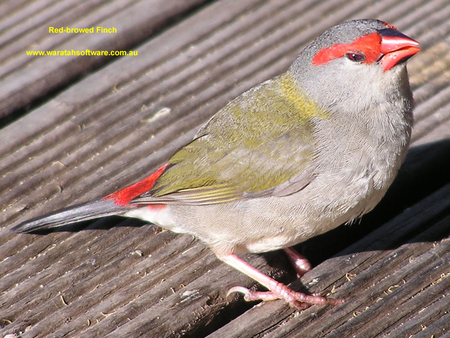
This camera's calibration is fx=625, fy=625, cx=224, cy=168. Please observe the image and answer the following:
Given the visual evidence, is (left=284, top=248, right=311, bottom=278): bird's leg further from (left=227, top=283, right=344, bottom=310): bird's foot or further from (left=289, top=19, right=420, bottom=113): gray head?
(left=289, top=19, right=420, bottom=113): gray head

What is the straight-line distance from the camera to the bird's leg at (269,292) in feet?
8.34

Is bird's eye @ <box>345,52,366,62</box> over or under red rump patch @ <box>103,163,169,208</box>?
over

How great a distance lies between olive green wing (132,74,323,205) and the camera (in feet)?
10.1

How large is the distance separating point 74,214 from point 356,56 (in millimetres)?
1559

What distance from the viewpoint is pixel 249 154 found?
3.13m

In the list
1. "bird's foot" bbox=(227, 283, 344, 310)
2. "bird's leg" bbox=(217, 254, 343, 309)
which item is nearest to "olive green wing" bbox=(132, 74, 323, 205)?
"bird's leg" bbox=(217, 254, 343, 309)

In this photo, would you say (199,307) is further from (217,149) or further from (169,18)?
(169,18)

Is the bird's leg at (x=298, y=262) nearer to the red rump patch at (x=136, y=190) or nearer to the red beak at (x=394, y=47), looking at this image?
the red rump patch at (x=136, y=190)

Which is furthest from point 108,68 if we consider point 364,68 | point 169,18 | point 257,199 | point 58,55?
point 364,68

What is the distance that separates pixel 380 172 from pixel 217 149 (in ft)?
2.71

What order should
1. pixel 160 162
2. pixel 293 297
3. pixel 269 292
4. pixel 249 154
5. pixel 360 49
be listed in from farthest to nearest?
pixel 160 162 → pixel 249 154 → pixel 360 49 → pixel 269 292 → pixel 293 297

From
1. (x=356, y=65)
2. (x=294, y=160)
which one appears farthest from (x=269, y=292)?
(x=356, y=65)

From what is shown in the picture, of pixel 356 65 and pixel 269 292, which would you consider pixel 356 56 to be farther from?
pixel 269 292

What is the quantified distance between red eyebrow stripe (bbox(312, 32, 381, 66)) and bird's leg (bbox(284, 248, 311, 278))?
97 cm
